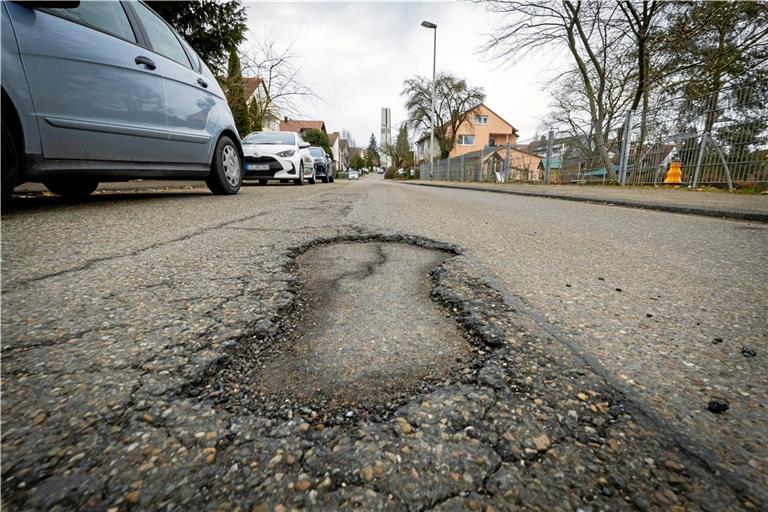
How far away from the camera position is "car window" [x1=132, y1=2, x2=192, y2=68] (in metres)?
3.48

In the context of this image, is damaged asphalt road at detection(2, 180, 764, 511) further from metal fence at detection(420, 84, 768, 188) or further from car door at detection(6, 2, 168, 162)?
metal fence at detection(420, 84, 768, 188)

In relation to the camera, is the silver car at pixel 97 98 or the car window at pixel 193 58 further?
the car window at pixel 193 58

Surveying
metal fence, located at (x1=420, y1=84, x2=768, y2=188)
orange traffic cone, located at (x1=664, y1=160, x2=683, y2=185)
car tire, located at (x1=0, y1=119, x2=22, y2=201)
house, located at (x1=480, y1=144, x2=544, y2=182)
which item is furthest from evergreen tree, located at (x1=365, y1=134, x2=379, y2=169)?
car tire, located at (x1=0, y1=119, x2=22, y2=201)

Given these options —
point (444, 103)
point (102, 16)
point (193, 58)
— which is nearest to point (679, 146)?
point (193, 58)

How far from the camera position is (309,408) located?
77 centimetres

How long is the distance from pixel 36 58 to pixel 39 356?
8.83 feet

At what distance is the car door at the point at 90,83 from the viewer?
254 cm

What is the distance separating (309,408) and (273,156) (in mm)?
9162

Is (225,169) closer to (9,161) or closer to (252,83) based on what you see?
(9,161)

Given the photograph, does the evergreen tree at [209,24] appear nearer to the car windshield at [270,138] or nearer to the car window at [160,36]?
the car windshield at [270,138]

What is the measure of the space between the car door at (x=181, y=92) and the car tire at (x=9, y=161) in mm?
1264

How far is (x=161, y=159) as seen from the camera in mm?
3662

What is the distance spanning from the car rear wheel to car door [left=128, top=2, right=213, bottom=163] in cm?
127

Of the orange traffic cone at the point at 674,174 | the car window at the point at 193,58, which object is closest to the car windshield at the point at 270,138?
the car window at the point at 193,58
